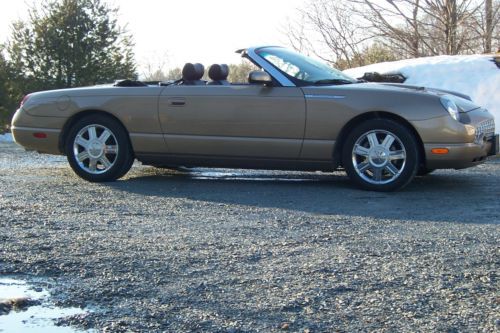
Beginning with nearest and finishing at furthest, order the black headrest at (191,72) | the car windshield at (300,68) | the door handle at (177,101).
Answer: the car windshield at (300,68)
the door handle at (177,101)
the black headrest at (191,72)

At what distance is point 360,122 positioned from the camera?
6.80 m

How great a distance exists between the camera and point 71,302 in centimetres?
339

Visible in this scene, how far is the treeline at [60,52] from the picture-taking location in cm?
1845

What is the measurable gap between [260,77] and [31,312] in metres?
4.19

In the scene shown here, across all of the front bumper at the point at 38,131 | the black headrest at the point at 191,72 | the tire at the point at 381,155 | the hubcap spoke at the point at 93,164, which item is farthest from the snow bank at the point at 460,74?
the front bumper at the point at 38,131

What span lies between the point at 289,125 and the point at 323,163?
495 mm

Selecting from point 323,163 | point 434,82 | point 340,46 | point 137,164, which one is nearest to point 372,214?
point 323,163

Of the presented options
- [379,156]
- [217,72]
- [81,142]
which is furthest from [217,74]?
[379,156]

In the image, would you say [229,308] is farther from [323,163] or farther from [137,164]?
[137,164]

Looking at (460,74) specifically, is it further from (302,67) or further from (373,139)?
(373,139)

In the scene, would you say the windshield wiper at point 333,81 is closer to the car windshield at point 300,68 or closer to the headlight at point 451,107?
the car windshield at point 300,68

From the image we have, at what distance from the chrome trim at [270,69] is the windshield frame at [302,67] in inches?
0.7

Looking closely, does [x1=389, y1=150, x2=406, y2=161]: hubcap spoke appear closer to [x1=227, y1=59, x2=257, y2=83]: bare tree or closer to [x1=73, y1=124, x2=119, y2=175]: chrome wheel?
[x1=227, y1=59, x2=257, y2=83]: bare tree

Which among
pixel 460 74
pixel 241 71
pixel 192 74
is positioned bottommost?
pixel 192 74
